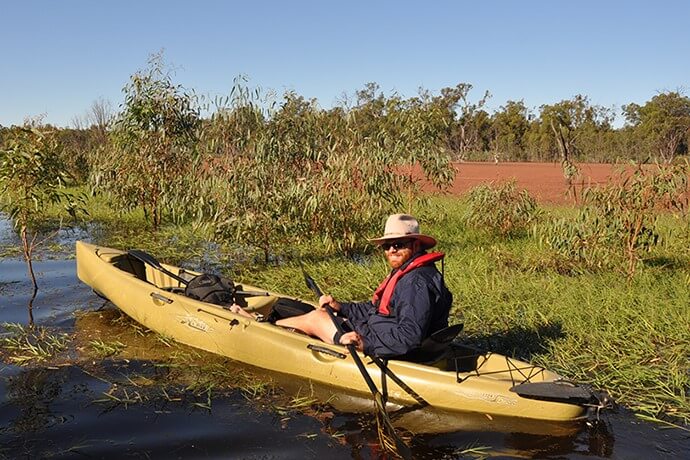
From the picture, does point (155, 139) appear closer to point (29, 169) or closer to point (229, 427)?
point (29, 169)

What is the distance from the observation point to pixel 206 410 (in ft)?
16.3

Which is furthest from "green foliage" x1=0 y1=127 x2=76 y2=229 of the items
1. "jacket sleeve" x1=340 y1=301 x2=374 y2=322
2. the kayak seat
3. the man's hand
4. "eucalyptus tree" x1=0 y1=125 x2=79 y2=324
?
the kayak seat

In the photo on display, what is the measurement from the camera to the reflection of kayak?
4.66 meters

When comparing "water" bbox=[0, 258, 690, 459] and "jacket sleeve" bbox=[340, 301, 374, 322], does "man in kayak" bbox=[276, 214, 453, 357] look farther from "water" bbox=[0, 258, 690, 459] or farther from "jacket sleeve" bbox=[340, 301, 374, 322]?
"water" bbox=[0, 258, 690, 459]

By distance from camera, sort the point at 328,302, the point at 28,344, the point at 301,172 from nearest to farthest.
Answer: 1. the point at 328,302
2. the point at 28,344
3. the point at 301,172

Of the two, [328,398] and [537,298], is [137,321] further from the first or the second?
[537,298]

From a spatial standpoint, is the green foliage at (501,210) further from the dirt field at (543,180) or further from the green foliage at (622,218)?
the green foliage at (622,218)

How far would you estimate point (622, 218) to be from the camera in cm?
797

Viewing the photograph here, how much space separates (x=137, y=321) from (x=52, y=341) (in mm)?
937

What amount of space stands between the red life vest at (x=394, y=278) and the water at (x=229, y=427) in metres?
0.79

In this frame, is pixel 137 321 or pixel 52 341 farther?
pixel 137 321

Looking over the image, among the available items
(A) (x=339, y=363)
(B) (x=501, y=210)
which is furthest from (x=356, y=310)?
(B) (x=501, y=210)

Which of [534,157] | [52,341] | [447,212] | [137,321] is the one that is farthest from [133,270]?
[534,157]

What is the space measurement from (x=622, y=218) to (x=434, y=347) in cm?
434
